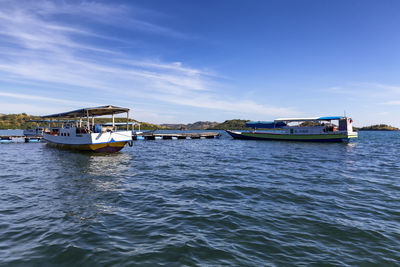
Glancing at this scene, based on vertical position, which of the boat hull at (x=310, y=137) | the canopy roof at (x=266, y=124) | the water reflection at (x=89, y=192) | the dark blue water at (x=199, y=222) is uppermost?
the canopy roof at (x=266, y=124)

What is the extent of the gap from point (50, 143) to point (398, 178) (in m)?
46.2

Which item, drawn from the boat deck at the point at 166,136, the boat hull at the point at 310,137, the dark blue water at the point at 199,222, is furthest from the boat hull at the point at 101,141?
the boat hull at the point at 310,137

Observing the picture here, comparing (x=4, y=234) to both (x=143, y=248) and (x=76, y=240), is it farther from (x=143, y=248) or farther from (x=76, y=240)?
(x=143, y=248)

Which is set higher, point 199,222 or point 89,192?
point 89,192

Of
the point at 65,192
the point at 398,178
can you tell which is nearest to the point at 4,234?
the point at 65,192

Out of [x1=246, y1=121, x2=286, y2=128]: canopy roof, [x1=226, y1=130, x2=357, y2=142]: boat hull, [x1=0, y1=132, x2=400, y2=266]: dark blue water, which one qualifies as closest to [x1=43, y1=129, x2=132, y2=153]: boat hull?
[x1=0, y1=132, x2=400, y2=266]: dark blue water

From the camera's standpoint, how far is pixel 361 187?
11.8 meters

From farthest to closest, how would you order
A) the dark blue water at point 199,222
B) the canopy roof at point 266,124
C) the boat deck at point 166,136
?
the boat deck at point 166,136 < the canopy roof at point 266,124 < the dark blue water at point 199,222

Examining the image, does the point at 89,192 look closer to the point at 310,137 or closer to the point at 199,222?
the point at 199,222

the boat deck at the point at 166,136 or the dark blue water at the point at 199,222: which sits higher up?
the boat deck at the point at 166,136

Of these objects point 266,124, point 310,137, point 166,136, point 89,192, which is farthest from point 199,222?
point 166,136

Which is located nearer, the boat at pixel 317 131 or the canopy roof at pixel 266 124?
the boat at pixel 317 131

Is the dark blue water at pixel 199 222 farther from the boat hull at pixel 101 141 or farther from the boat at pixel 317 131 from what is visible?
the boat at pixel 317 131

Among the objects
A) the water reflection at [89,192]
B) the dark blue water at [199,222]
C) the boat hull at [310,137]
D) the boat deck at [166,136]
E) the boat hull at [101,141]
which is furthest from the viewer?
the boat deck at [166,136]
